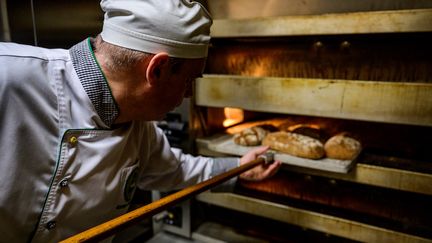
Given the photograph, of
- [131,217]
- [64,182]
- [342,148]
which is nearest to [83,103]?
[64,182]

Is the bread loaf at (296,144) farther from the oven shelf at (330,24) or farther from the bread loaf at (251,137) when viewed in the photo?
the oven shelf at (330,24)

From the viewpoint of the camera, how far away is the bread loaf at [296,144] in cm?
126

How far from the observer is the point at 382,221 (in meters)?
1.29

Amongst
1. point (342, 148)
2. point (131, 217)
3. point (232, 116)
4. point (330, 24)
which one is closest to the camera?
point (131, 217)

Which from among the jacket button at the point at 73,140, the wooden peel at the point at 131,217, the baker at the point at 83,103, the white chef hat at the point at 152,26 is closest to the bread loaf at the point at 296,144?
the wooden peel at the point at 131,217

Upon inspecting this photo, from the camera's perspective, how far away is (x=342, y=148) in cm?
125

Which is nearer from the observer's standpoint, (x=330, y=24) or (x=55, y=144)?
(x=55, y=144)

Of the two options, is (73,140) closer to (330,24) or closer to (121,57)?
(121,57)

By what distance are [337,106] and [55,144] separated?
96 cm

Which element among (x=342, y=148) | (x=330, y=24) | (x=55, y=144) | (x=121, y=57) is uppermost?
(x=330, y=24)

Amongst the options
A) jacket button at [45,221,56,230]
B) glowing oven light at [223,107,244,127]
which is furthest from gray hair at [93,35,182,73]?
glowing oven light at [223,107,244,127]

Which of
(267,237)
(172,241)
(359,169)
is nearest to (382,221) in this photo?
(359,169)

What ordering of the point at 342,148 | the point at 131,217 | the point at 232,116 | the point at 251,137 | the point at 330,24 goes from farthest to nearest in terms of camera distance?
1. the point at 232,116
2. the point at 251,137
3. the point at 342,148
4. the point at 330,24
5. the point at 131,217

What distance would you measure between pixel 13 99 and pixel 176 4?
451mm
